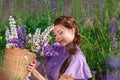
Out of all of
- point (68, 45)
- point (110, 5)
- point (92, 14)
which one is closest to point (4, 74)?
point (68, 45)

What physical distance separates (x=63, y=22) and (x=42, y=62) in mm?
492

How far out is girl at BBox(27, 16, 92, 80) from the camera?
14.9 ft

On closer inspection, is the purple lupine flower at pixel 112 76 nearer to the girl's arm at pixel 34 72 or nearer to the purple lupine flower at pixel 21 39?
the girl's arm at pixel 34 72

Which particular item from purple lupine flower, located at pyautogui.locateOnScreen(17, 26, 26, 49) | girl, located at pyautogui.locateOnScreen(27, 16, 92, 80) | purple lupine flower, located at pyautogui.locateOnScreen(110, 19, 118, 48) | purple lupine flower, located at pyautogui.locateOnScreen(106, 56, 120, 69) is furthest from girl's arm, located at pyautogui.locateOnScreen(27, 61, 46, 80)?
purple lupine flower, located at pyautogui.locateOnScreen(110, 19, 118, 48)

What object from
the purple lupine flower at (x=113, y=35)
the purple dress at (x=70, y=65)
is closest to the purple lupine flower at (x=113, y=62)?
the purple lupine flower at (x=113, y=35)

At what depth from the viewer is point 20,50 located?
13.5ft

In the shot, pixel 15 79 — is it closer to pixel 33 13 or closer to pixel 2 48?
pixel 2 48

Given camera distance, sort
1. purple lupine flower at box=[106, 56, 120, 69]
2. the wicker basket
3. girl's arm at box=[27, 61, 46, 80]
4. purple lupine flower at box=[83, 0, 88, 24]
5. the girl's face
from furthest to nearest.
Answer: purple lupine flower at box=[83, 0, 88, 24] < purple lupine flower at box=[106, 56, 120, 69] < the girl's face < girl's arm at box=[27, 61, 46, 80] < the wicker basket

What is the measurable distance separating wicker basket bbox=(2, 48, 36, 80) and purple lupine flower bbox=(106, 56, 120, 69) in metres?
1.22

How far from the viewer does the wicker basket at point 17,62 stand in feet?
13.5

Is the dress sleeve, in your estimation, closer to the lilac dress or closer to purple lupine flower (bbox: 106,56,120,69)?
the lilac dress

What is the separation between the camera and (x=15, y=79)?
13.7 ft

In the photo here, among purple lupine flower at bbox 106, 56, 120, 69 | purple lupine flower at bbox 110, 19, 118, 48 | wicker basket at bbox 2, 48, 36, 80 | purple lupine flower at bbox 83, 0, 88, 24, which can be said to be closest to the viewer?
wicker basket at bbox 2, 48, 36, 80

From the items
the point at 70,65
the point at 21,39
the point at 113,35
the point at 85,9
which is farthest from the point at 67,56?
the point at 85,9
